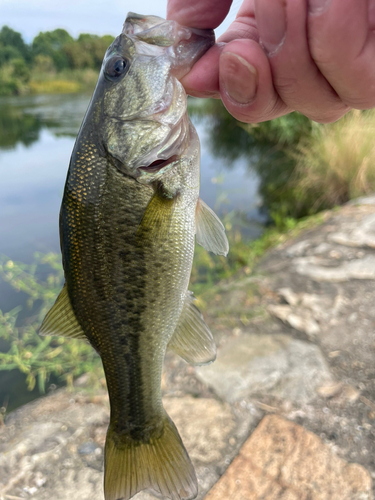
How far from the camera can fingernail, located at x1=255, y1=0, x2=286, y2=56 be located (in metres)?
1.17

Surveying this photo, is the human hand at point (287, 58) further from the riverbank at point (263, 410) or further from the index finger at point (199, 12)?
the riverbank at point (263, 410)

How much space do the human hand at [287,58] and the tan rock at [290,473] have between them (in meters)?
2.00

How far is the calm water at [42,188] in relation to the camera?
656cm

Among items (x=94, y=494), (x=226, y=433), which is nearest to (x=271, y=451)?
(x=226, y=433)

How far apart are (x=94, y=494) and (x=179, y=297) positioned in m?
1.51

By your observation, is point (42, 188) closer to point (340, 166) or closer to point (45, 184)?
point (45, 184)

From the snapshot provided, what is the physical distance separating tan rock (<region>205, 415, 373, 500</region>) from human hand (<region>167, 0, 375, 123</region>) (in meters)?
2.00

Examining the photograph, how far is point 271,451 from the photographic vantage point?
7.77 ft

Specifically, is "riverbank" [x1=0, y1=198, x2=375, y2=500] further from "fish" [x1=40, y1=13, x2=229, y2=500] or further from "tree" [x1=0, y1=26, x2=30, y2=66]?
"tree" [x1=0, y1=26, x2=30, y2=66]

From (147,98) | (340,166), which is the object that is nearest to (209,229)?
(147,98)

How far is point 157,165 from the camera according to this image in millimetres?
1553

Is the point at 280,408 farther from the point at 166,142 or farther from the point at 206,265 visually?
the point at 206,265

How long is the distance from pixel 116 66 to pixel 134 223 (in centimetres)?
70

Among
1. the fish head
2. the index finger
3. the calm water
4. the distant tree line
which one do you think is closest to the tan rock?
the fish head
